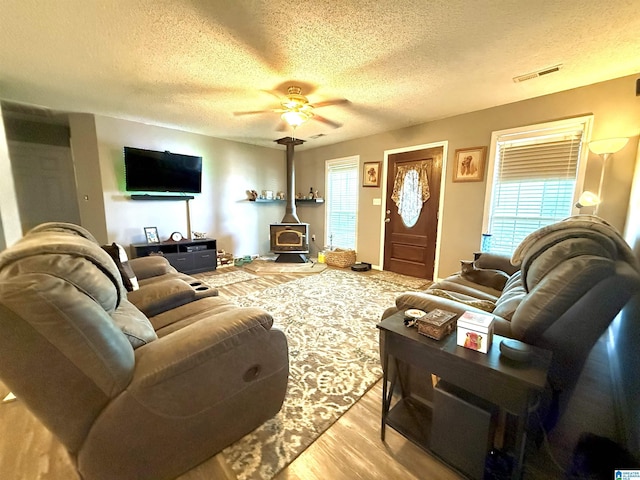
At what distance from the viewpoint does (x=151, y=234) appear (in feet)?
14.0

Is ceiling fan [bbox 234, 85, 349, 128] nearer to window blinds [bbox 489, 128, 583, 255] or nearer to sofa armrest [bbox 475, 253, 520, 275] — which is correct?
window blinds [bbox 489, 128, 583, 255]

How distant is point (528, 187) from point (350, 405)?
11.0 ft

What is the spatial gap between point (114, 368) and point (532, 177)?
423 cm

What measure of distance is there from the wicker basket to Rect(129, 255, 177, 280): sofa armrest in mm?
3059

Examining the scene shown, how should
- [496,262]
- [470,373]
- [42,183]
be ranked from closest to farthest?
[470,373] < [496,262] < [42,183]

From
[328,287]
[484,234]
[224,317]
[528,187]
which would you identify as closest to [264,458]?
[224,317]

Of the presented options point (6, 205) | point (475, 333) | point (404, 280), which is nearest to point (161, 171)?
point (6, 205)

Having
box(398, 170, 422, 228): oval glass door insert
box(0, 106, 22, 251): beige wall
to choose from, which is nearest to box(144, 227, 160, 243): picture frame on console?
box(0, 106, 22, 251): beige wall

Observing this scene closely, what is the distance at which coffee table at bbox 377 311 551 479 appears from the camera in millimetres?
930

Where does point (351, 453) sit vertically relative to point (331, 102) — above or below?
below

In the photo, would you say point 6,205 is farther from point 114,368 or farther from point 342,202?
point 342,202

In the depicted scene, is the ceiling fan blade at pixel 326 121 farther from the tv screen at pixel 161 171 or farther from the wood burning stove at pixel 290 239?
the tv screen at pixel 161 171

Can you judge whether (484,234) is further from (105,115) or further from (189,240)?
(105,115)

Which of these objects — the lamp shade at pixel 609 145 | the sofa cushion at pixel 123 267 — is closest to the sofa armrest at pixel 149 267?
the sofa cushion at pixel 123 267
